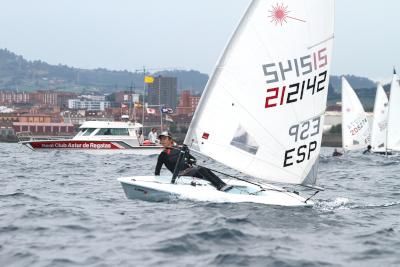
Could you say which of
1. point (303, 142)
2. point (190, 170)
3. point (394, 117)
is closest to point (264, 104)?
point (303, 142)

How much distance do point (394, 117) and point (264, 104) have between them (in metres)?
A: 34.4

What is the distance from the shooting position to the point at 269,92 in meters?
13.8

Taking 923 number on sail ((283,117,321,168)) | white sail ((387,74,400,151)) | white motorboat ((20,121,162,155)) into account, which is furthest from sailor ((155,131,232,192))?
white sail ((387,74,400,151))

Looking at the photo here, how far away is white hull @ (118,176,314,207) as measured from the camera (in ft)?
45.1

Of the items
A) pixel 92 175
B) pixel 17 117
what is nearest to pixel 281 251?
pixel 92 175

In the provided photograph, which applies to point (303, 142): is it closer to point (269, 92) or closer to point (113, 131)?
point (269, 92)

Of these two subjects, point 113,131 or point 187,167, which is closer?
point 187,167

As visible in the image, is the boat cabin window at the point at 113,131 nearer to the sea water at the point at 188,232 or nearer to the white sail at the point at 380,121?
the white sail at the point at 380,121

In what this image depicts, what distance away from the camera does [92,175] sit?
23109mm

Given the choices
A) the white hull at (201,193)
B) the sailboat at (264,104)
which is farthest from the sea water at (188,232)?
the sailboat at (264,104)

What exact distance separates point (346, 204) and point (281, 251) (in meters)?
5.59

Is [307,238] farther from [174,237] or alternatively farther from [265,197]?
[265,197]

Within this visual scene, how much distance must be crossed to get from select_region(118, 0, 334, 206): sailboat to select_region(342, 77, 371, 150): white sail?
37.0 metres

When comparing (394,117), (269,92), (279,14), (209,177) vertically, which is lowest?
(209,177)
